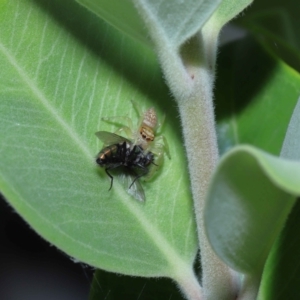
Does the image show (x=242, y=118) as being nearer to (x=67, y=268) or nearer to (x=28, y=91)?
(x=28, y=91)

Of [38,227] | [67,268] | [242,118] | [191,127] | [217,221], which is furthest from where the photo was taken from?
[67,268]

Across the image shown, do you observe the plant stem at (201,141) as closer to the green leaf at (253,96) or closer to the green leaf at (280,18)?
the green leaf at (253,96)

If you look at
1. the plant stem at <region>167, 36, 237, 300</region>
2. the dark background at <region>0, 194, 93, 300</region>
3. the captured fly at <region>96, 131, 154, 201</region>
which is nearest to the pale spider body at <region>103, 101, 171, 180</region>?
the captured fly at <region>96, 131, 154, 201</region>

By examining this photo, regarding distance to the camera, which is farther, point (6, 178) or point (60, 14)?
point (60, 14)

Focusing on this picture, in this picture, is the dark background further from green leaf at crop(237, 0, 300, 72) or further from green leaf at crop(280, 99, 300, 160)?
green leaf at crop(280, 99, 300, 160)

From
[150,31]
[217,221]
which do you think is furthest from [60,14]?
[217,221]

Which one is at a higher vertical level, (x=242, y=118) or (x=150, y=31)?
(x=150, y=31)
